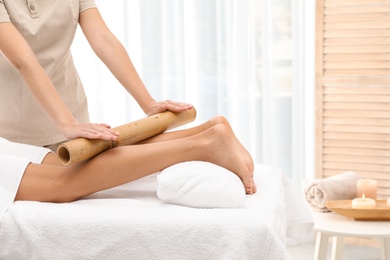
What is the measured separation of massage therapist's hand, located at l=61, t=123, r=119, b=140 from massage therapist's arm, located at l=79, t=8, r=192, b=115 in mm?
409

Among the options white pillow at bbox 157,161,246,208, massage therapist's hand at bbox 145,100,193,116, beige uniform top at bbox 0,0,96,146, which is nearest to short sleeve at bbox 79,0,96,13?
beige uniform top at bbox 0,0,96,146

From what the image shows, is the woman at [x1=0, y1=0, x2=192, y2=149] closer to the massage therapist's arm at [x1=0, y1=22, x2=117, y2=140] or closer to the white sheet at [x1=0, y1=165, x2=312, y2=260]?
the massage therapist's arm at [x1=0, y1=22, x2=117, y2=140]

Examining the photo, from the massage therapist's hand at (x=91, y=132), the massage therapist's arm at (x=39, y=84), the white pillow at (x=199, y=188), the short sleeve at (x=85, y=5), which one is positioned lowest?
the white pillow at (x=199, y=188)

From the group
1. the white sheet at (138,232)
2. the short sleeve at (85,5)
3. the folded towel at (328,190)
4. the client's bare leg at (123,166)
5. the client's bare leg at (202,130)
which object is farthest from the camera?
the folded towel at (328,190)

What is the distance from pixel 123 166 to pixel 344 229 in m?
0.92

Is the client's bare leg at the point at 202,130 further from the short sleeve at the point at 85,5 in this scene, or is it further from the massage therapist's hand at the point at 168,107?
the short sleeve at the point at 85,5

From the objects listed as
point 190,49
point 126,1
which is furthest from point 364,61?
point 126,1

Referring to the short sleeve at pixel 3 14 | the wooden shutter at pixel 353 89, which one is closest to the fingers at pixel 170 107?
the short sleeve at pixel 3 14

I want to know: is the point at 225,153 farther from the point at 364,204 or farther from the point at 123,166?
the point at 364,204

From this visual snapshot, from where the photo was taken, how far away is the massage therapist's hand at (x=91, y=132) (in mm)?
1938

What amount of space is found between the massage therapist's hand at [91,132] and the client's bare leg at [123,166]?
0.07m

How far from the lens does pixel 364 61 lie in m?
3.48

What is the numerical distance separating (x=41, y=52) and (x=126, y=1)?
5.02 ft

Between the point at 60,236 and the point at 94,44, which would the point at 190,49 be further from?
the point at 60,236
